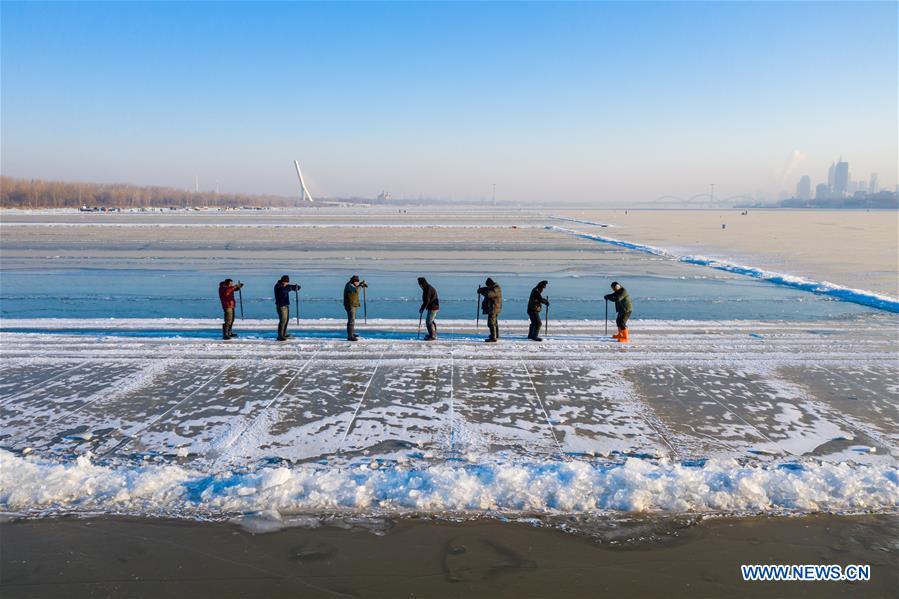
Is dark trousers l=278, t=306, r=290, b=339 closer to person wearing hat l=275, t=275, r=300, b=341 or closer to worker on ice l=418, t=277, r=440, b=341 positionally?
person wearing hat l=275, t=275, r=300, b=341

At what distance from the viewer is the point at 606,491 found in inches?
277

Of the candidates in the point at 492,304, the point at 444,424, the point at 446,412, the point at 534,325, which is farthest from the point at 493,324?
the point at 444,424

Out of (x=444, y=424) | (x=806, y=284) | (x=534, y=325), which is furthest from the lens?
(x=806, y=284)

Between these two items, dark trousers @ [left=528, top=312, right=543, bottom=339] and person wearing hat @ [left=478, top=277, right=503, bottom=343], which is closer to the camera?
person wearing hat @ [left=478, top=277, right=503, bottom=343]

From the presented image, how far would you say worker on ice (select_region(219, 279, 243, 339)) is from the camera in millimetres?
14258

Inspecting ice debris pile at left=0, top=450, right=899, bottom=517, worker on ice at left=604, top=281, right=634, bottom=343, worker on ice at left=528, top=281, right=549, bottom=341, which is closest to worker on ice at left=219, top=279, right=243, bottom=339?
worker on ice at left=528, top=281, right=549, bottom=341

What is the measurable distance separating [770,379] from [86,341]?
558 inches

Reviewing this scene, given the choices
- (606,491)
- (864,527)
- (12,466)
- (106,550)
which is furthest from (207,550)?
(864,527)

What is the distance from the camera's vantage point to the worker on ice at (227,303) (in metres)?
14.3

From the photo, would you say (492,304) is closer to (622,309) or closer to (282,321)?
(622,309)

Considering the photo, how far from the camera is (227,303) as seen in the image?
14.4 meters

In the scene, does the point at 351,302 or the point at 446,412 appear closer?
the point at 446,412

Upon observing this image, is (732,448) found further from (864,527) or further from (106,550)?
(106,550)

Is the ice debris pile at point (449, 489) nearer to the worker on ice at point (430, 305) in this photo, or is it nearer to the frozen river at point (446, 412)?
the frozen river at point (446, 412)
